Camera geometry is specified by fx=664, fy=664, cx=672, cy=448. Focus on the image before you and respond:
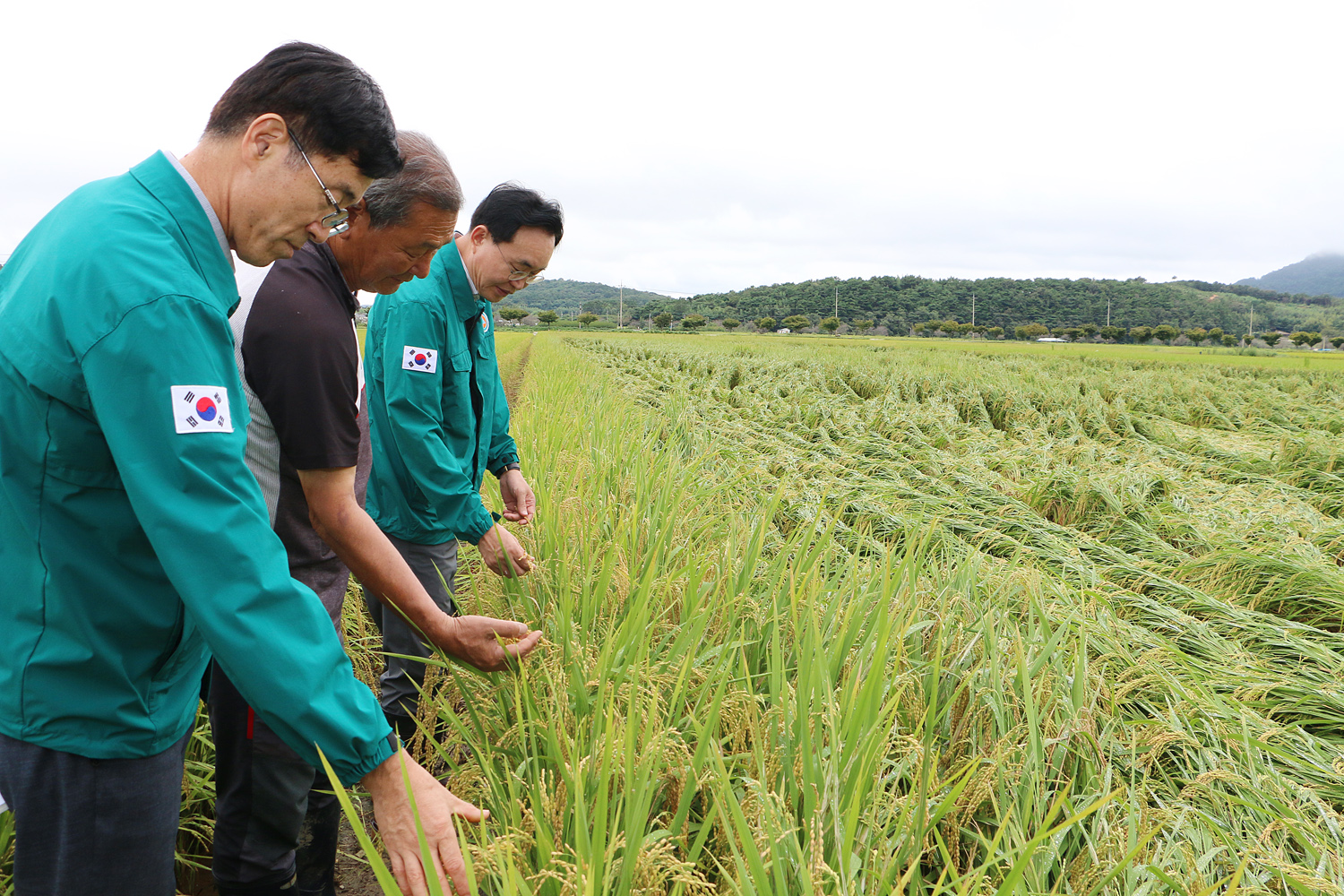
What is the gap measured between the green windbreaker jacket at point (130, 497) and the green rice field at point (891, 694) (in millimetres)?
378

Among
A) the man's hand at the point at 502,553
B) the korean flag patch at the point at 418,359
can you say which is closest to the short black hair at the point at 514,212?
the korean flag patch at the point at 418,359

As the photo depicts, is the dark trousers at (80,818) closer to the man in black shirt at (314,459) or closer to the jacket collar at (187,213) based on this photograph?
the man in black shirt at (314,459)

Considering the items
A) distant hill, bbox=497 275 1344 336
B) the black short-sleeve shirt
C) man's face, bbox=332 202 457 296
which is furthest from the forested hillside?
the black short-sleeve shirt

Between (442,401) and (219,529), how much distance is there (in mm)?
1316

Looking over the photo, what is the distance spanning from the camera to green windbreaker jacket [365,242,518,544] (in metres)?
1.93

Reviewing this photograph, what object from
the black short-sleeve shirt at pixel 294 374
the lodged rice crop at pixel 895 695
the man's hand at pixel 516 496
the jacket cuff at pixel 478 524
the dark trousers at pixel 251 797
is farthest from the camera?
the man's hand at pixel 516 496

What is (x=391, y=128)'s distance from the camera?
1.08 metres

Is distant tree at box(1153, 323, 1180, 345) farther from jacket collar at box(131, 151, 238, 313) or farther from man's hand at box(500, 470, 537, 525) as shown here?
jacket collar at box(131, 151, 238, 313)

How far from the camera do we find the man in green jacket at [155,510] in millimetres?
791

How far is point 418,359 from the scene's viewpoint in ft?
6.31

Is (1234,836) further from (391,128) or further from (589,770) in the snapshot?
(391,128)

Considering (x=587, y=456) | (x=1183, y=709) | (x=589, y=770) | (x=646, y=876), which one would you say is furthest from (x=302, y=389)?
(x=1183, y=709)

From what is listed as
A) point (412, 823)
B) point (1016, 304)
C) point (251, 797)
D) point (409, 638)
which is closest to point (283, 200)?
point (412, 823)

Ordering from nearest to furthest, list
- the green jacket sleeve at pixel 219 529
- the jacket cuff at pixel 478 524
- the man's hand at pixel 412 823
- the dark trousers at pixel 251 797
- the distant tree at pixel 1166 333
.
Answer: the green jacket sleeve at pixel 219 529, the man's hand at pixel 412 823, the dark trousers at pixel 251 797, the jacket cuff at pixel 478 524, the distant tree at pixel 1166 333
